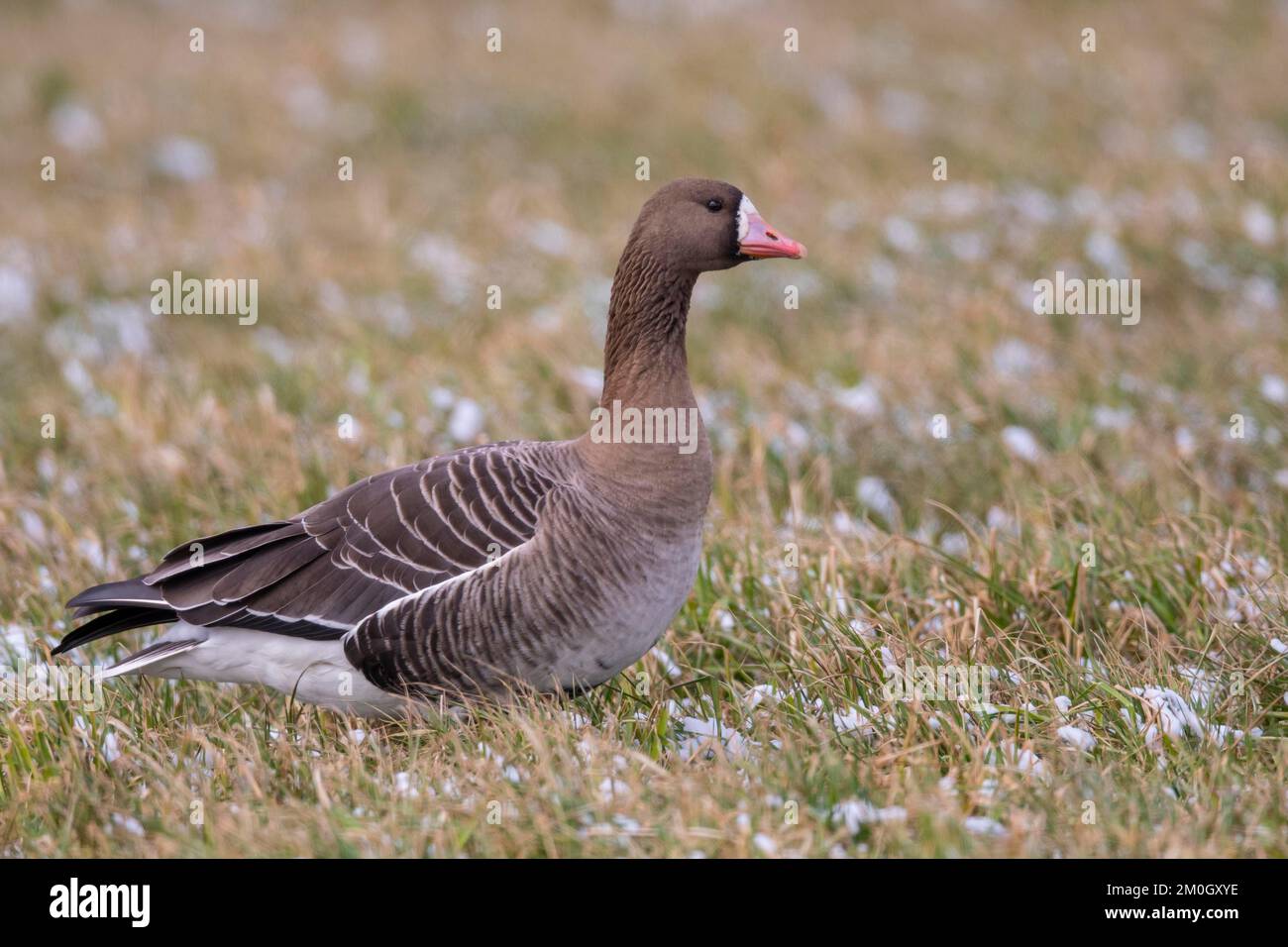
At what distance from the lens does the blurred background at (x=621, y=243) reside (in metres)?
7.04

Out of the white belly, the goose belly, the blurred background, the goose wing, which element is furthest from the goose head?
the white belly

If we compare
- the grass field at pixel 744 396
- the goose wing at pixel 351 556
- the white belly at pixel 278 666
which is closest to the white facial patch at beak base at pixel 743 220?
the goose wing at pixel 351 556

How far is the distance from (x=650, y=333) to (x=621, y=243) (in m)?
5.82

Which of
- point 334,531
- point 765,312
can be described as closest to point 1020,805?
point 334,531

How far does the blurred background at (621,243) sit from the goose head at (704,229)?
1.55m

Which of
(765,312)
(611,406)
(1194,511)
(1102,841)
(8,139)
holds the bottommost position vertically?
(1102,841)

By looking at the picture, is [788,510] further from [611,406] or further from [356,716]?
[356,716]

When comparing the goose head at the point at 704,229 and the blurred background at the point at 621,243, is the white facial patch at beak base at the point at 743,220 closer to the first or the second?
the goose head at the point at 704,229

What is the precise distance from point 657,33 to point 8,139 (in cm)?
675

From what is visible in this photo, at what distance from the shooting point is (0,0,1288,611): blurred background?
7035 millimetres

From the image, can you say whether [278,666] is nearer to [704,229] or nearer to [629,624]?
[629,624]

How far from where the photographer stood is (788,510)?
6.61m

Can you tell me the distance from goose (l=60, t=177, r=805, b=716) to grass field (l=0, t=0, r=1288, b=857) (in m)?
0.21

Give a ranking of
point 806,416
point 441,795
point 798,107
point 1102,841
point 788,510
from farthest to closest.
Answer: point 798,107 → point 806,416 → point 788,510 → point 441,795 → point 1102,841
